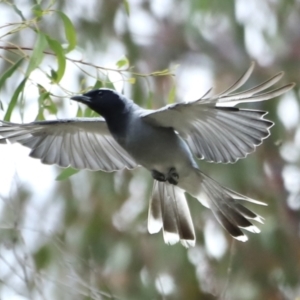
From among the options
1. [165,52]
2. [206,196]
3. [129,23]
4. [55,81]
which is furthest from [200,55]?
[55,81]

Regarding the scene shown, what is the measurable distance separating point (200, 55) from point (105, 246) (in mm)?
1505

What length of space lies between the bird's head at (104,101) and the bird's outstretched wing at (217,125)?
0.27 feet

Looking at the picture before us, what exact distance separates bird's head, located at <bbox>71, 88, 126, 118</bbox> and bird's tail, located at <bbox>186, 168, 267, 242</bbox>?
1.07 ft

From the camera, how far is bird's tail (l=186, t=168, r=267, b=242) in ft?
7.29

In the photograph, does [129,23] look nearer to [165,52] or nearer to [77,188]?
[165,52]

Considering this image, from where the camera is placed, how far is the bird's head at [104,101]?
1.97 metres

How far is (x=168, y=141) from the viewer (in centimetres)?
205

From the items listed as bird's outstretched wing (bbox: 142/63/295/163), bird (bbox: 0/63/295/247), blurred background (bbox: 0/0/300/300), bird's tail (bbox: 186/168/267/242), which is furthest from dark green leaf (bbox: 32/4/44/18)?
blurred background (bbox: 0/0/300/300)

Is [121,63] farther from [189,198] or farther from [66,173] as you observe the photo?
[189,198]

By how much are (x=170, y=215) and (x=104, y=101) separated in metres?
0.55

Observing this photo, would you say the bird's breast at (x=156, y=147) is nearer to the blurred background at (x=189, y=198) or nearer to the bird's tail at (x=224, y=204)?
the bird's tail at (x=224, y=204)

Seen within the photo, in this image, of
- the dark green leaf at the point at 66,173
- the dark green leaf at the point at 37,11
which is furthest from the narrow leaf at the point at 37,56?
the dark green leaf at the point at 66,173

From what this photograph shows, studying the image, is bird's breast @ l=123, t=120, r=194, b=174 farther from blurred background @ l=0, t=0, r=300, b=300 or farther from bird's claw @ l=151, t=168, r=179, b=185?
blurred background @ l=0, t=0, r=300, b=300

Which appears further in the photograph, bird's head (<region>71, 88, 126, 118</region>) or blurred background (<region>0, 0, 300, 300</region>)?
blurred background (<region>0, 0, 300, 300</region>)
